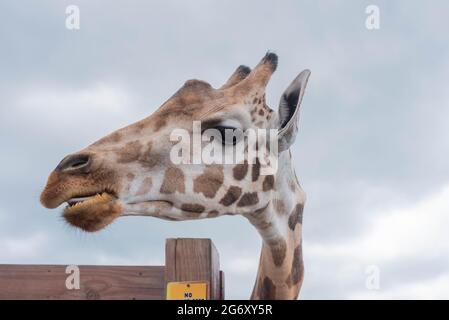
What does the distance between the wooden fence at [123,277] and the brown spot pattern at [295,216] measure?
960 mm

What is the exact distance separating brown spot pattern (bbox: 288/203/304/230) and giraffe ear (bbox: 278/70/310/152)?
1.84 feet

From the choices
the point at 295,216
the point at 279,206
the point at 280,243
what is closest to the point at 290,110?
the point at 279,206

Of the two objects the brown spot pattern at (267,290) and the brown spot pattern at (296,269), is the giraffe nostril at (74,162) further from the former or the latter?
the brown spot pattern at (296,269)

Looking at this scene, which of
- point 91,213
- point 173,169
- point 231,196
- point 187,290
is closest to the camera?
point 187,290

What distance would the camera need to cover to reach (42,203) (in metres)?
3.91

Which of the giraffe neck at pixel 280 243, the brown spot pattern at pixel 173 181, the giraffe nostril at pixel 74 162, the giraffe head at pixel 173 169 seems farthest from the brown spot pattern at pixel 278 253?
the giraffe nostril at pixel 74 162

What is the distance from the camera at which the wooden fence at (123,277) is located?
12.3 ft

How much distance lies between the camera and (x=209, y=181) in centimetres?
429

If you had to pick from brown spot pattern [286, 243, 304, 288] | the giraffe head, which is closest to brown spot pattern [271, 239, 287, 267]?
brown spot pattern [286, 243, 304, 288]

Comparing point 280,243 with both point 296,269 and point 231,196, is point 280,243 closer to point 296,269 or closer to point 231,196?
point 296,269

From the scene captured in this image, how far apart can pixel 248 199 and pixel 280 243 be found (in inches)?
19.1

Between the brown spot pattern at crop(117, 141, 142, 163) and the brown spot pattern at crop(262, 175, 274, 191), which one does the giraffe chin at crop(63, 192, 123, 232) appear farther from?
the brown spot pattern at crop(262, 175, 274, 191)
